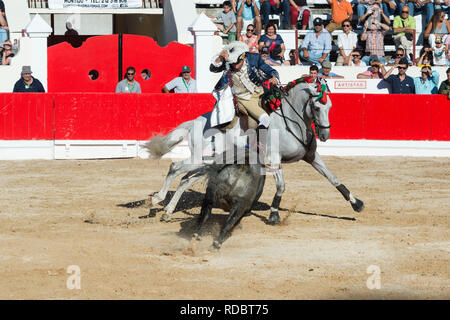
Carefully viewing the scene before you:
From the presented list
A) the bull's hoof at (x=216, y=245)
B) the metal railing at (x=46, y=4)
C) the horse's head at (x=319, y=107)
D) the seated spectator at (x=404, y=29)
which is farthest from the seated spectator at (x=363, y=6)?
the bull's hoof at (x=216, y=245)

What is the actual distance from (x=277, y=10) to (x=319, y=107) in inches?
380

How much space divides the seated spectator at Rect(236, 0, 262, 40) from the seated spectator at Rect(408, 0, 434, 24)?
11.9 ft

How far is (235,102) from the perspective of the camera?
8.78 meters

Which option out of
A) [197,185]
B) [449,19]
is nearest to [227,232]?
[197,185]

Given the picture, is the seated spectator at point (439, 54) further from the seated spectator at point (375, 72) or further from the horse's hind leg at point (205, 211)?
the horse's hind leg at point (205, 211)

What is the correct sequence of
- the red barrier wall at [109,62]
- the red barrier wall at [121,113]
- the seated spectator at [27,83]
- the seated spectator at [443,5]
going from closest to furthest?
the red barrier wall at [121,113]
the seated spectator at [27,83]
the red barrier wall at [109,62]
the seated spectator at [443,5]

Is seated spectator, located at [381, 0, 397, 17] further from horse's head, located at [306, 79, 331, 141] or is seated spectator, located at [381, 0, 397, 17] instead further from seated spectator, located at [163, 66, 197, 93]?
horse's head, located at [306, 79, 331, 141]

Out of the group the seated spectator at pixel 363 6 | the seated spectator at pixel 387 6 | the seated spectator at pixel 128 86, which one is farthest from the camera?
the seated spectator at pixel 387 6

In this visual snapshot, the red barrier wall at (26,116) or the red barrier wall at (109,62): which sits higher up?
the red barrier wall at (109,62)

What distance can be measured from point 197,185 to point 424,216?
3.30 meters

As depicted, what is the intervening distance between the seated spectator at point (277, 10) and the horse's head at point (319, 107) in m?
9.07

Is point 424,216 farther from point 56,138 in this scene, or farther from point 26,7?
point 26,7

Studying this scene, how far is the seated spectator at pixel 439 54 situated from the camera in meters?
17.5
